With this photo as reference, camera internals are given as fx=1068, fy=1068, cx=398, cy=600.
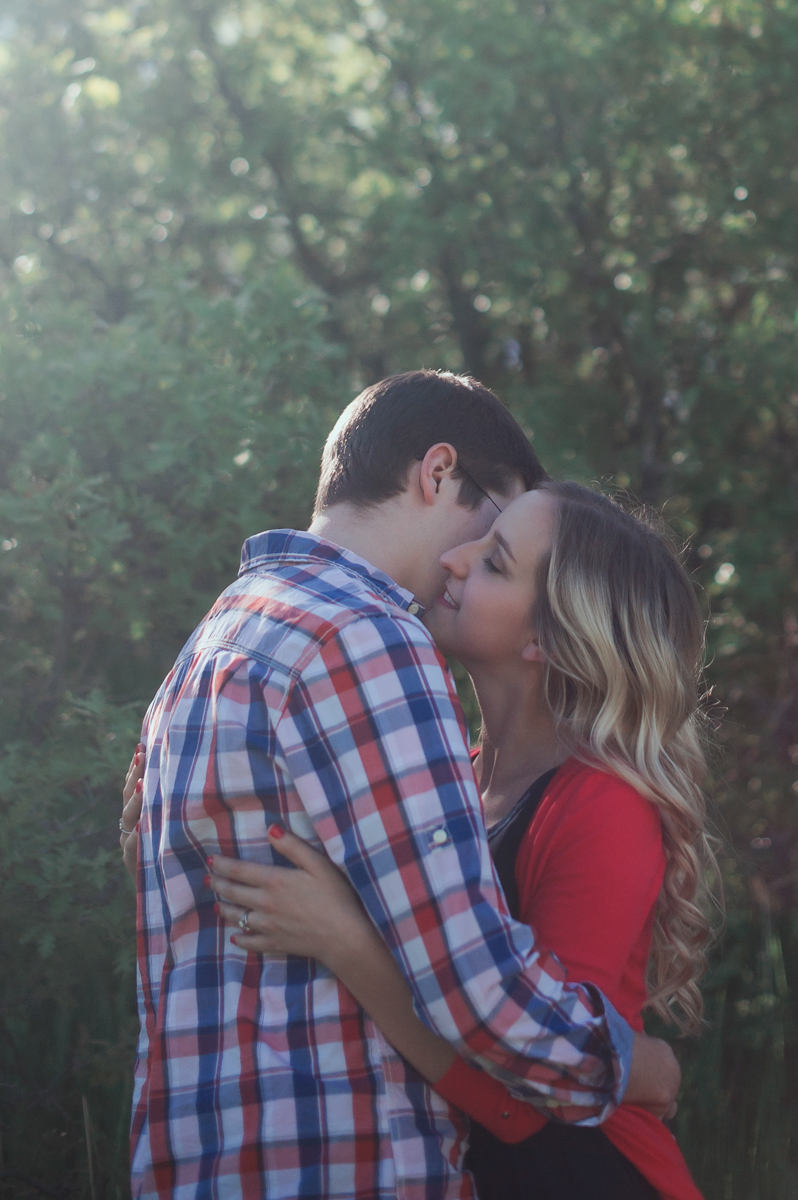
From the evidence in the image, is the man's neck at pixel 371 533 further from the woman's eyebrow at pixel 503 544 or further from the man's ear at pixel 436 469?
the woman's eyebrow at pixel 503 544

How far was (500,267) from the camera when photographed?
528 cm

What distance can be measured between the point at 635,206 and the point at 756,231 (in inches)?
25.7

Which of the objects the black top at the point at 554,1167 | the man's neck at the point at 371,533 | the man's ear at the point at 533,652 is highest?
the man's neck at the point at 371,533

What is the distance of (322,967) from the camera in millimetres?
1661

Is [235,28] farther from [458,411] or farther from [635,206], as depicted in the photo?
[458,411]

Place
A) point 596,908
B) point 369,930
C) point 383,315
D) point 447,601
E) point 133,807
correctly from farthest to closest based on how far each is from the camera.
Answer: point 383,315, point 447,601, point 133,807, point 596,908, point 369,930

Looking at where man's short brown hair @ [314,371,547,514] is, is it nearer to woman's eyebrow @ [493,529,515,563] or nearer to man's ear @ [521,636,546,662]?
woman's eyebrow @ [493,529,515,563]

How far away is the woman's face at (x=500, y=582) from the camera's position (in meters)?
2.24

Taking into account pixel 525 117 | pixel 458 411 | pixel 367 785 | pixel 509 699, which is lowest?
pixel 509 699

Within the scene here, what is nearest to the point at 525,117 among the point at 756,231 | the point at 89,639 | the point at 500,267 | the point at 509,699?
the point at 500,267

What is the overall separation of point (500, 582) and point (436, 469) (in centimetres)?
27

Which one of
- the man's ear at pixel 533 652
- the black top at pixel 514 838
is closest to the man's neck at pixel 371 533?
the man's ear at pixel 533 652

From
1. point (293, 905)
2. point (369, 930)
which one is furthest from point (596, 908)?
point (293, 905)

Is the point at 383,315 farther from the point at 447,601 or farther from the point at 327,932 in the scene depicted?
the point at 327,932
